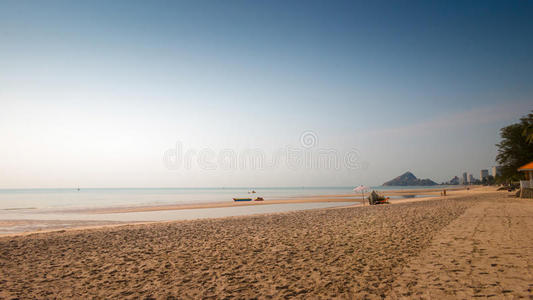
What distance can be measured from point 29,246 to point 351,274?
38.0 ft

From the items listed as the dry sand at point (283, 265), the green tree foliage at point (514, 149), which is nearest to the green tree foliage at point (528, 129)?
the green tree foliage at point (514, 149)

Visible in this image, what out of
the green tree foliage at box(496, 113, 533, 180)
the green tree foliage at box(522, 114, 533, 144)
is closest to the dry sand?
the green tree foliage at box(522, 114, 533, 144)

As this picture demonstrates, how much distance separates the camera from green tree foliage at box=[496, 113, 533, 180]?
125 feet

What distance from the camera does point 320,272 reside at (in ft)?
20.3

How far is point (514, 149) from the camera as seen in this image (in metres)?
39.2

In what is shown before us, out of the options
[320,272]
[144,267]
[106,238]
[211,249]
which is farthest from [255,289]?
[106,238]

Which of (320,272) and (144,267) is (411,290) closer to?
(320,272)

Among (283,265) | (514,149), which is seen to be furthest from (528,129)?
(283,265)

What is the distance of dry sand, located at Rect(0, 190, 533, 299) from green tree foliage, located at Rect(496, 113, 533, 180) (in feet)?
122

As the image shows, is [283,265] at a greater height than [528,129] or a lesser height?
lesser

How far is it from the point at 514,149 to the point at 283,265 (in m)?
47.9

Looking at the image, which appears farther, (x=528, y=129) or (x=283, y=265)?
(x=528, y=129)

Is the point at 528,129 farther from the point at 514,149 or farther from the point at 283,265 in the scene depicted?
the point at 283,265

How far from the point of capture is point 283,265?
688 centimetres
